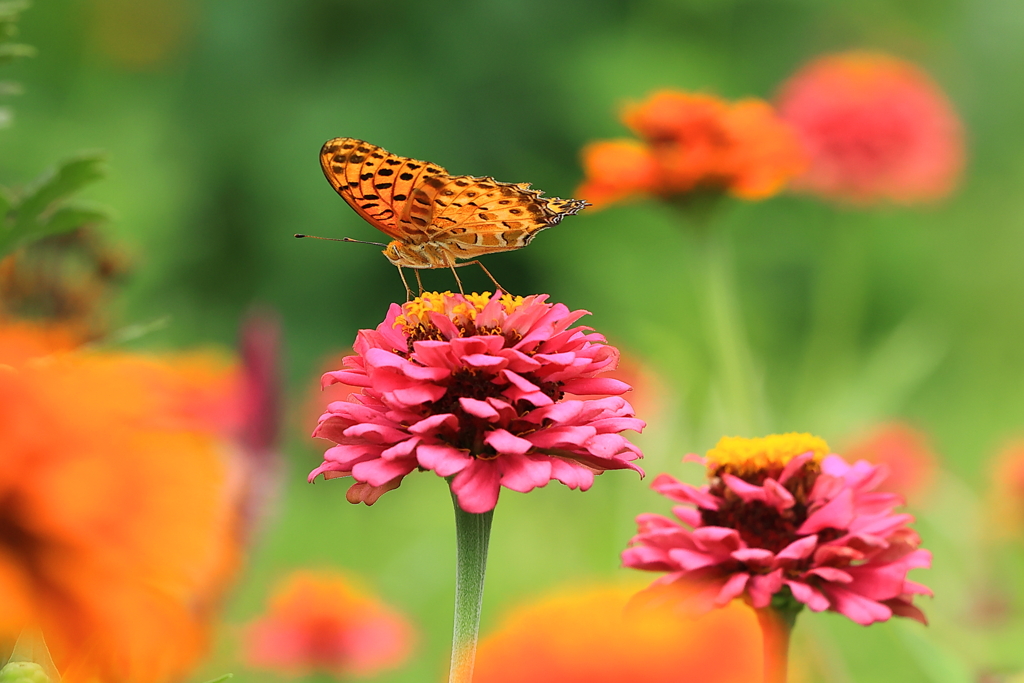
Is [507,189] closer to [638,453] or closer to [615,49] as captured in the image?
[638,453]

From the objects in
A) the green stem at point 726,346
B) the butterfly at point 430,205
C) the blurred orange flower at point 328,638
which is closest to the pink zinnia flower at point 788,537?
the butterfly at point 430,205

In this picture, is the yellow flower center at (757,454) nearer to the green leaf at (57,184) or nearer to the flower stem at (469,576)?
the flower stem at (469,576)

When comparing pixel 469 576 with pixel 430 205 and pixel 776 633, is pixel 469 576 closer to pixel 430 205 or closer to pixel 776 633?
pixel 776 633

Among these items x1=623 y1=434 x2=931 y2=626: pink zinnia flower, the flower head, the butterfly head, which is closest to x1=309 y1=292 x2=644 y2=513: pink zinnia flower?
x1=623 y1=434 x2=931 y2=626: pink zinnia flower

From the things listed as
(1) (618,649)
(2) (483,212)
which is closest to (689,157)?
(2) (483,212)

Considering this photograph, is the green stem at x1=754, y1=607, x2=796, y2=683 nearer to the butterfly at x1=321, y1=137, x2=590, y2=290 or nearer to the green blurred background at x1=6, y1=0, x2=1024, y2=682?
the butterfly at x1=321, y1=137, x2=590, y2=290

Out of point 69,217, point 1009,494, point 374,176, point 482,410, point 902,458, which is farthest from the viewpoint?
point 902,458
